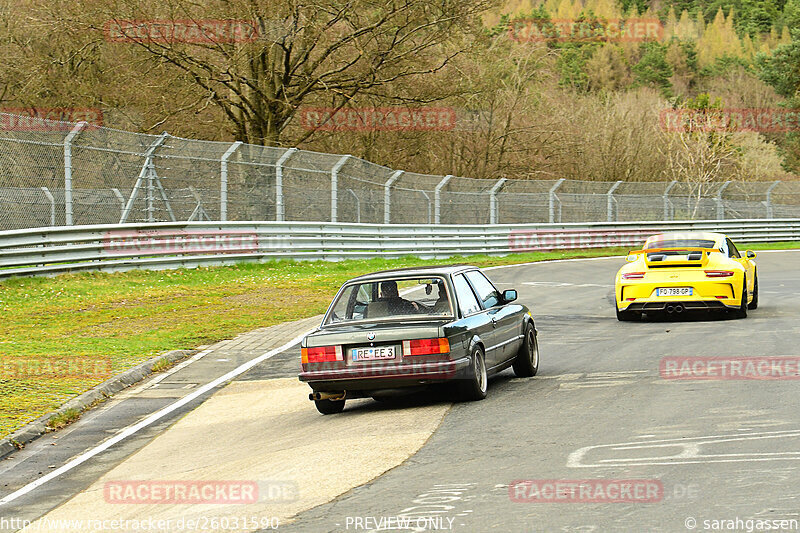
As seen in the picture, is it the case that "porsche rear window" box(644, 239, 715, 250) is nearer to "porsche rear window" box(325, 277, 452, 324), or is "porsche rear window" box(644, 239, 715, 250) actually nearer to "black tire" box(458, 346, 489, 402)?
"porsche rear window" box(325, 277, 452, 324)

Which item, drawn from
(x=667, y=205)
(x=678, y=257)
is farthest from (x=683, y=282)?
(x=667, y=205)

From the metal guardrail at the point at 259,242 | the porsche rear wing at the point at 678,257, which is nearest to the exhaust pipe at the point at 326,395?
the porsche rear wing at the point at 678,257

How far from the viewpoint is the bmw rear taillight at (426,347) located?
912cm

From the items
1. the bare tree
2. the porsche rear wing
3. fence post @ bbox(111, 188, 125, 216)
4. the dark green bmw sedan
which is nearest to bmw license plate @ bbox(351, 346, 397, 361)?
the dark green bmw sedan

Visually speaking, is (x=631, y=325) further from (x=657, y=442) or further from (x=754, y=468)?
(x=754, y=468)

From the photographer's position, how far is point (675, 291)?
15086mm

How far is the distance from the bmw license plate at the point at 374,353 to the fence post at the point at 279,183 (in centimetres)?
1620

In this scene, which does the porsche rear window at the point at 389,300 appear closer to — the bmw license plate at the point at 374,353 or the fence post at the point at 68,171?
the bmw license plate at the point at 374,353

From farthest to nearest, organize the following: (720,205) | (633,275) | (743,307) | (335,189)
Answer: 1. (720,205)
2. (335,189)
3. (633,275)
4. (743,307)

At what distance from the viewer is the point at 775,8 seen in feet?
469

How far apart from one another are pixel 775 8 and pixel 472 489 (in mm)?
149796

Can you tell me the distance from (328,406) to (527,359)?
2312mm

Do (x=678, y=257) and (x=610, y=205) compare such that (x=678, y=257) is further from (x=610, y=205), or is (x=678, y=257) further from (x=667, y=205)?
(x=667, y=205)

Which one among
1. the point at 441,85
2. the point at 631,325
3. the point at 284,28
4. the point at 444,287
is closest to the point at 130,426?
the point at 444,287
